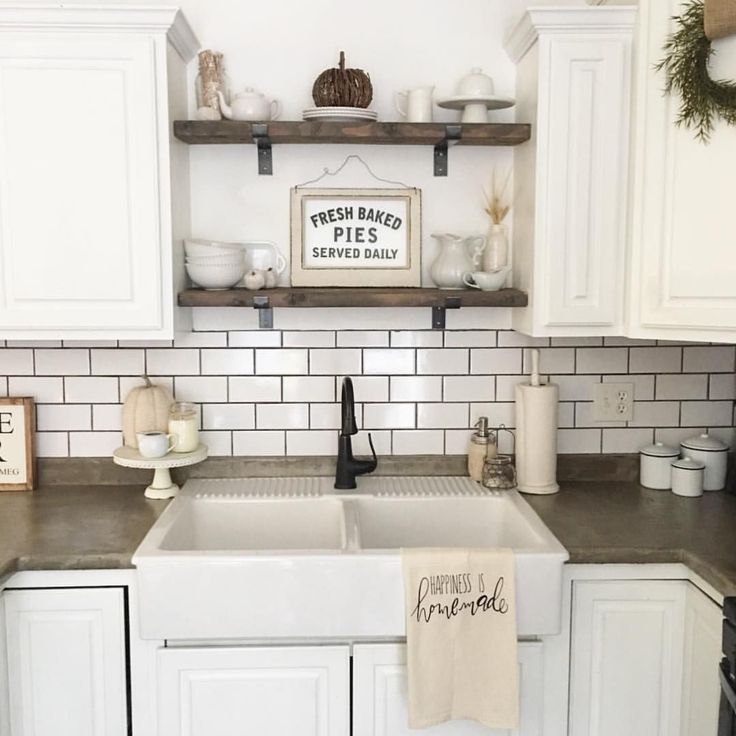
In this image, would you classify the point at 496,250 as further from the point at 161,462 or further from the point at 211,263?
the point at 161,462

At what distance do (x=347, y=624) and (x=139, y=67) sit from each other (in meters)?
1.38

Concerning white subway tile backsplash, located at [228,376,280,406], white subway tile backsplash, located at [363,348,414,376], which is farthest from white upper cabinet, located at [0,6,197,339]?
white subway tile backsplash, located at [363,348,414,376]

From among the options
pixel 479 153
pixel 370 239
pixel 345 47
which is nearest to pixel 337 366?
pixel 370 239

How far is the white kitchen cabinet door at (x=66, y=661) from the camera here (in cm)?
184

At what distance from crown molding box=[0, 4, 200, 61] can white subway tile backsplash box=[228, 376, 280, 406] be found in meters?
0.94

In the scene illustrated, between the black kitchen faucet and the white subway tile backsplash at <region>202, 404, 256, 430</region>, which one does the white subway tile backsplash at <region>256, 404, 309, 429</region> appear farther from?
the black kitchen faucet

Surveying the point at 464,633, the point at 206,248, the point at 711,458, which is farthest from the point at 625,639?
the point at 206,248

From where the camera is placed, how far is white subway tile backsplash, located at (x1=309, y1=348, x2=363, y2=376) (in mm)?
2434

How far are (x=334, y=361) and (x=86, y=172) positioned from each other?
83 centimetres

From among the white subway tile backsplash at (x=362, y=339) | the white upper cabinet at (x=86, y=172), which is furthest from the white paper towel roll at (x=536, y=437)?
the white upper cabinet at (x=86, y=172)

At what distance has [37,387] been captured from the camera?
240 centimetres

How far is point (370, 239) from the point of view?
238cm

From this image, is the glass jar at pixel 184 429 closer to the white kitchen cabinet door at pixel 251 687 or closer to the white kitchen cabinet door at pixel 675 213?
the white kitchen cabinet door at pixel 251 687

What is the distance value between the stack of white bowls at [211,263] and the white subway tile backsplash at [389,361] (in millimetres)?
462
